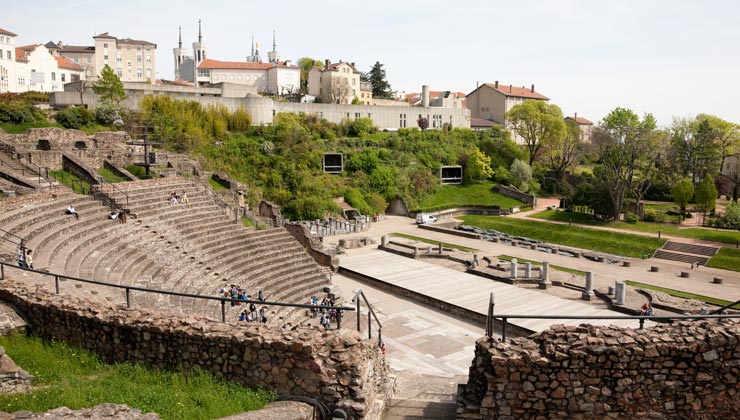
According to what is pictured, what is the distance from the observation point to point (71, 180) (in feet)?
87.4

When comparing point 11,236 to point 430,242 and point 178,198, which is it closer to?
point 178,198

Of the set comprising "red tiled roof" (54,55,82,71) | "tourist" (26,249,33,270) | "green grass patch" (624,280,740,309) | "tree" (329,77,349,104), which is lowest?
"green grass patch" (624,280,740,309)

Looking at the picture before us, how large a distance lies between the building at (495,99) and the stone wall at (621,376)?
74447 mm

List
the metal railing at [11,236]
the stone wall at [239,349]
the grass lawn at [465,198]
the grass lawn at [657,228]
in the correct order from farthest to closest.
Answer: the grass lawn at [465,198]
the grass lawn at [657,228]
the metal railing at [11,236]
the stone wall at [239,349]

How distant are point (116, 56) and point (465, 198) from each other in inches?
2451

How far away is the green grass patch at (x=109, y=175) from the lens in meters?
28.5

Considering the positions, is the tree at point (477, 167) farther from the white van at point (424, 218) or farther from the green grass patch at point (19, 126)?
the green grass patch at point (19, 126)

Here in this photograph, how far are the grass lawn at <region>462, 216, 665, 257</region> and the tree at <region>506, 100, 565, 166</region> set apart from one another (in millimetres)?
20092

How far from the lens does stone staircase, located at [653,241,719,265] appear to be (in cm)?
3264

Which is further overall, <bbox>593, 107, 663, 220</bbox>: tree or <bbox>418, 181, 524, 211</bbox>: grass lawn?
<bbox>418, 181, 524, 211</bbox>: grass lawn

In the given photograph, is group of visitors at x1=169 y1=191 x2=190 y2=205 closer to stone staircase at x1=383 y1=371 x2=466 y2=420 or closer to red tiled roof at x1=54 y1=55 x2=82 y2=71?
stone staircase at x1=383 y1=371 x2=466 y2=420

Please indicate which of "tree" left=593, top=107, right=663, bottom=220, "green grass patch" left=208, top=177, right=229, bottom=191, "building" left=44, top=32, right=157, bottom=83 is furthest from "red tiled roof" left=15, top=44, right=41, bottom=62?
"tree" left=593, top=107, right=663, bottom=220

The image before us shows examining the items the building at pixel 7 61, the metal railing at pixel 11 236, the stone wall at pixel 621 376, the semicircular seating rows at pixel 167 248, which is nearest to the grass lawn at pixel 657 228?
the semicircular seating rows at pixel 167 248

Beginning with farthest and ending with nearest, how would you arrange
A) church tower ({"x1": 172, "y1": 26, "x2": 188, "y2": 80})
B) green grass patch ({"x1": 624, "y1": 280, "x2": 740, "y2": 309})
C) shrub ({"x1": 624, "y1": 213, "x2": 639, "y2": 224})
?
church tower ({"x1": 172, "y1": 26, "x2": 188, "y2": 80})
shrub ({"x1": 624, "y1": 213, "x2": 639, "y2": 224})
green grass patch ({"x1": 624, "y1": 280, "x2": 740, "y2": 309})
